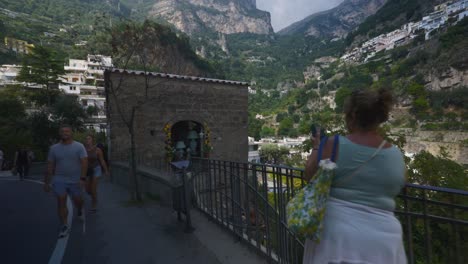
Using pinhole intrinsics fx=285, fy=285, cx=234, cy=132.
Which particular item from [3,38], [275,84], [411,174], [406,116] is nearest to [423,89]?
[406,116]

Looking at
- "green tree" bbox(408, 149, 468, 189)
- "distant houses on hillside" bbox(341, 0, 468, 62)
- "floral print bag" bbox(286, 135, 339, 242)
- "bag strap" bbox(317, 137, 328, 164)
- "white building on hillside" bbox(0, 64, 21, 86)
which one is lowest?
"green tree" bbox(408, 149, 468, 189)

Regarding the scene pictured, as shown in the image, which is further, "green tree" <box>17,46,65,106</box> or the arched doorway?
"green tree" <box>17,46,65,106</box>

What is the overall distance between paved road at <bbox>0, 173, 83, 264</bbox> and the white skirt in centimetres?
310

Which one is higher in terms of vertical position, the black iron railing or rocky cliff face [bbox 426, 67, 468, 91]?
rocky cliff face [bbox 426, 67, 468, 91]

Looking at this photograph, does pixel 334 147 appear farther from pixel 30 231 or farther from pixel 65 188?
pixel 30 231

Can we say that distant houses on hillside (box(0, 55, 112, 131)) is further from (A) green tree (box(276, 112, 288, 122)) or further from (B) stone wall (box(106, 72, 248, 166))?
(A) green tree (box(276, 112, 288, 122))

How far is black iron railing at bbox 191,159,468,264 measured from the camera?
1.83m

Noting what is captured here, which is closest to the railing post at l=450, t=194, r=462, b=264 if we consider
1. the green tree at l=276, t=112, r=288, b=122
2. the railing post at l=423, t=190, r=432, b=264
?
the railing post at l=423, t=190, r=432, b=264

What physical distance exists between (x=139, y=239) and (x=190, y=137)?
25.7 ft

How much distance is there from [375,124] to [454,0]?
442 ft

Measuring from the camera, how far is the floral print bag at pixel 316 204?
58.6 inches

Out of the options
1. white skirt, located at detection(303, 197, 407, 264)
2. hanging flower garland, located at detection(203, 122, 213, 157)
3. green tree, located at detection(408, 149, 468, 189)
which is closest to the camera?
white skirt, located at detection(303, 197, 407, 264)

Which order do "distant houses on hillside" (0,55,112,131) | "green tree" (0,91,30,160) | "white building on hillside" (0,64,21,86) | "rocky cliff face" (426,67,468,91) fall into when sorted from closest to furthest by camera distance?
"green tree" (0,91,30,160)
"white building on hillside" (0,64,21,86)
"distant houses on hillside" (0,55,112,131)
"rocky cliff face" (426,67,468,91)

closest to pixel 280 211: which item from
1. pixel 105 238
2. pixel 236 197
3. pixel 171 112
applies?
pixel 236 197
